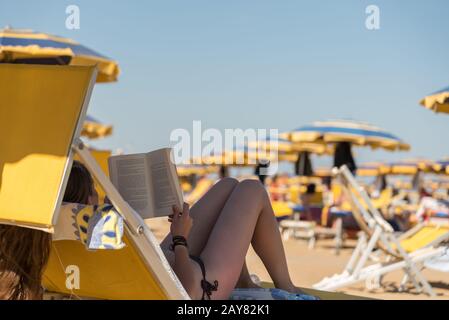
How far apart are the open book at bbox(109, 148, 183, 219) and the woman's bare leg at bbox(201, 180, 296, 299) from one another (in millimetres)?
269

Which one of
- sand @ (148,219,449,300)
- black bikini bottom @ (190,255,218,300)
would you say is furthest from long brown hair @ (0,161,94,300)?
sand @ (148,219,449,300)

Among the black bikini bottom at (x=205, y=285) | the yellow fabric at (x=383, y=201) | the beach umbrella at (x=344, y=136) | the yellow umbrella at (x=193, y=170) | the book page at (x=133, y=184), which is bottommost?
the yellow umbrella at (x=193, y=170)

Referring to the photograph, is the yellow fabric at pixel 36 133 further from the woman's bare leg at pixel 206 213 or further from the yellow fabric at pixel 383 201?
the yellow fabric at pixel 383 201

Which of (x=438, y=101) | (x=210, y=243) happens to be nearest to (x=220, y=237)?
(x=210, y=243)

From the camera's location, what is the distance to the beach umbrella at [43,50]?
5.93m

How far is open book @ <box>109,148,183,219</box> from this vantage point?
2258 millimetres

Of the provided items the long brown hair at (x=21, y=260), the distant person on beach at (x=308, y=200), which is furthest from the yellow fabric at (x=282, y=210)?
the long brown hair at (x=21, y=260)

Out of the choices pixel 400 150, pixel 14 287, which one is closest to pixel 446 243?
pixel 14 287

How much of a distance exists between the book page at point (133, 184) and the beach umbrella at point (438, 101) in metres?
4.45

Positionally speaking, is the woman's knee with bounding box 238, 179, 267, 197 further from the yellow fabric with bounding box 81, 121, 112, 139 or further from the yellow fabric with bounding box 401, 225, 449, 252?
the yellow fabric with bounding box 81, 121, 112, 139

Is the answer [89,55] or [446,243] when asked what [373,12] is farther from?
[89,55]

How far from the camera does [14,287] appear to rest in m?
1.97

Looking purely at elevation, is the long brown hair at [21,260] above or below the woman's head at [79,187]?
below

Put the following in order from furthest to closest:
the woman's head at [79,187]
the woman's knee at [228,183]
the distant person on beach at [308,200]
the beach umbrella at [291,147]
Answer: the beach umbrella at [291,147] < the distant person on beach at [308,200] < the woman's knee at [228,183] < the woman's head at [79,187]
